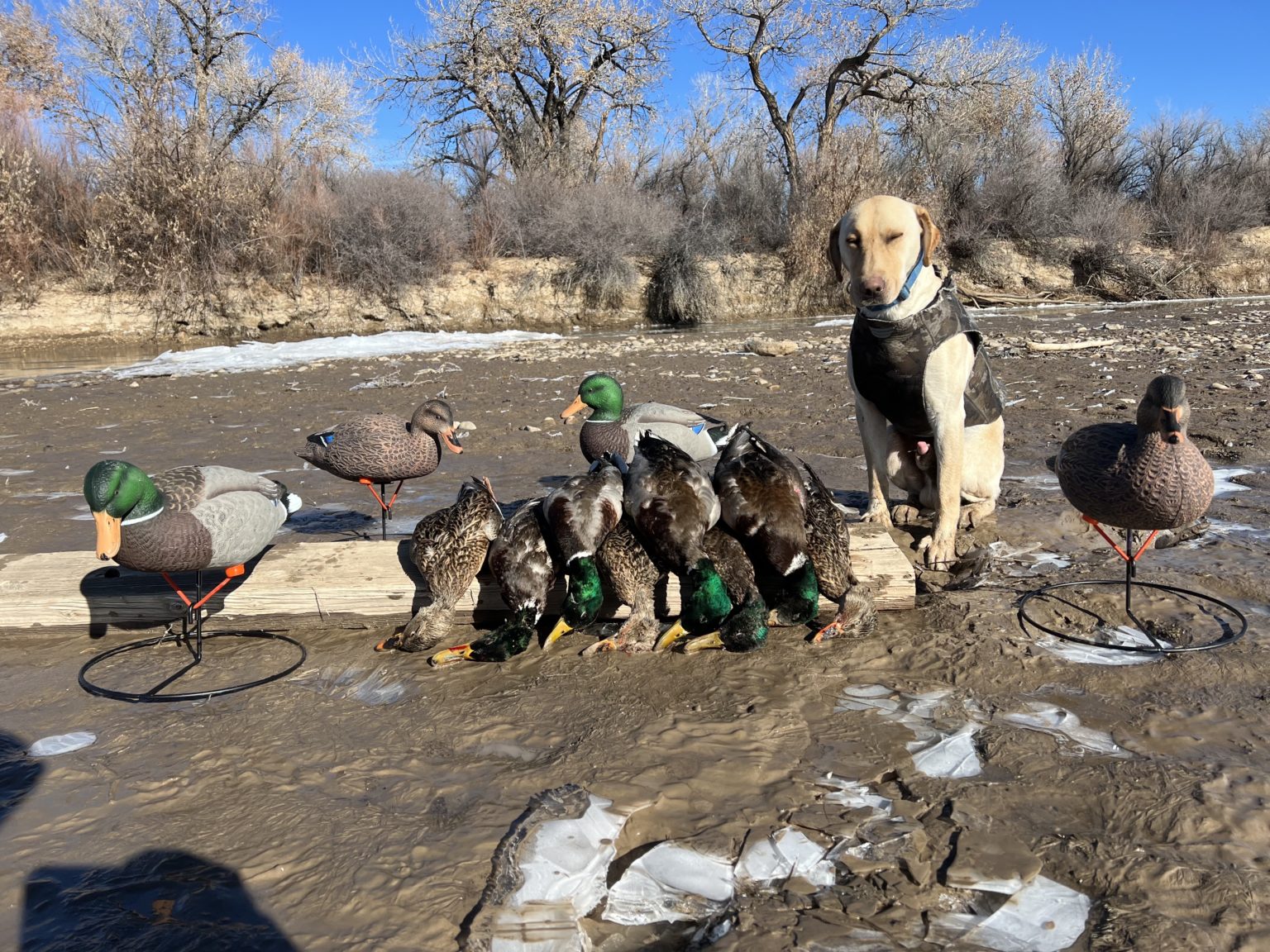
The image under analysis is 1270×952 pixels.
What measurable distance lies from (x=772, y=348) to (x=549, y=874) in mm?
11344

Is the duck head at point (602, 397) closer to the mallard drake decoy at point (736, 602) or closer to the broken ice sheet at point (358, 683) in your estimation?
the mallard drake decoy at point (736, 602)

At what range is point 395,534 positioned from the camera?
17.0ft

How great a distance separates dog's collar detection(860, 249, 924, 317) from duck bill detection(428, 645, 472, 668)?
238 centimetres

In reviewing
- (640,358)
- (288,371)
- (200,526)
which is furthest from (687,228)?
(200,526)

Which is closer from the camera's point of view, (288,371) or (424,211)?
(288,371)

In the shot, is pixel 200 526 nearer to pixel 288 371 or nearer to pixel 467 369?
pixel 467 369

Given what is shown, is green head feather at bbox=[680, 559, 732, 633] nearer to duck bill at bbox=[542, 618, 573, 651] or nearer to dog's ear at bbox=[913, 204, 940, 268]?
duck bill at bbox=[542, 618, 573, 651]

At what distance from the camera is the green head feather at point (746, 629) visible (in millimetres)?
3240

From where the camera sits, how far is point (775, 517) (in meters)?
3.51

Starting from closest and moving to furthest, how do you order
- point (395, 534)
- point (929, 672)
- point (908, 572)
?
point (929, 672), point (908, 572), point (395, 534)

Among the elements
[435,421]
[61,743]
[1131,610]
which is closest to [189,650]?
[61,743]

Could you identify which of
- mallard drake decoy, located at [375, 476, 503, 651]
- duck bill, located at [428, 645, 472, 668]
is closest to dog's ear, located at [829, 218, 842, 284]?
mallard drake decoy, located at [375, 476, 503, 651]

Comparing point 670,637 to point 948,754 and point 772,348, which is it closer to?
point 948,754

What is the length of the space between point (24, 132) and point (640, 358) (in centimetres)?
1808
